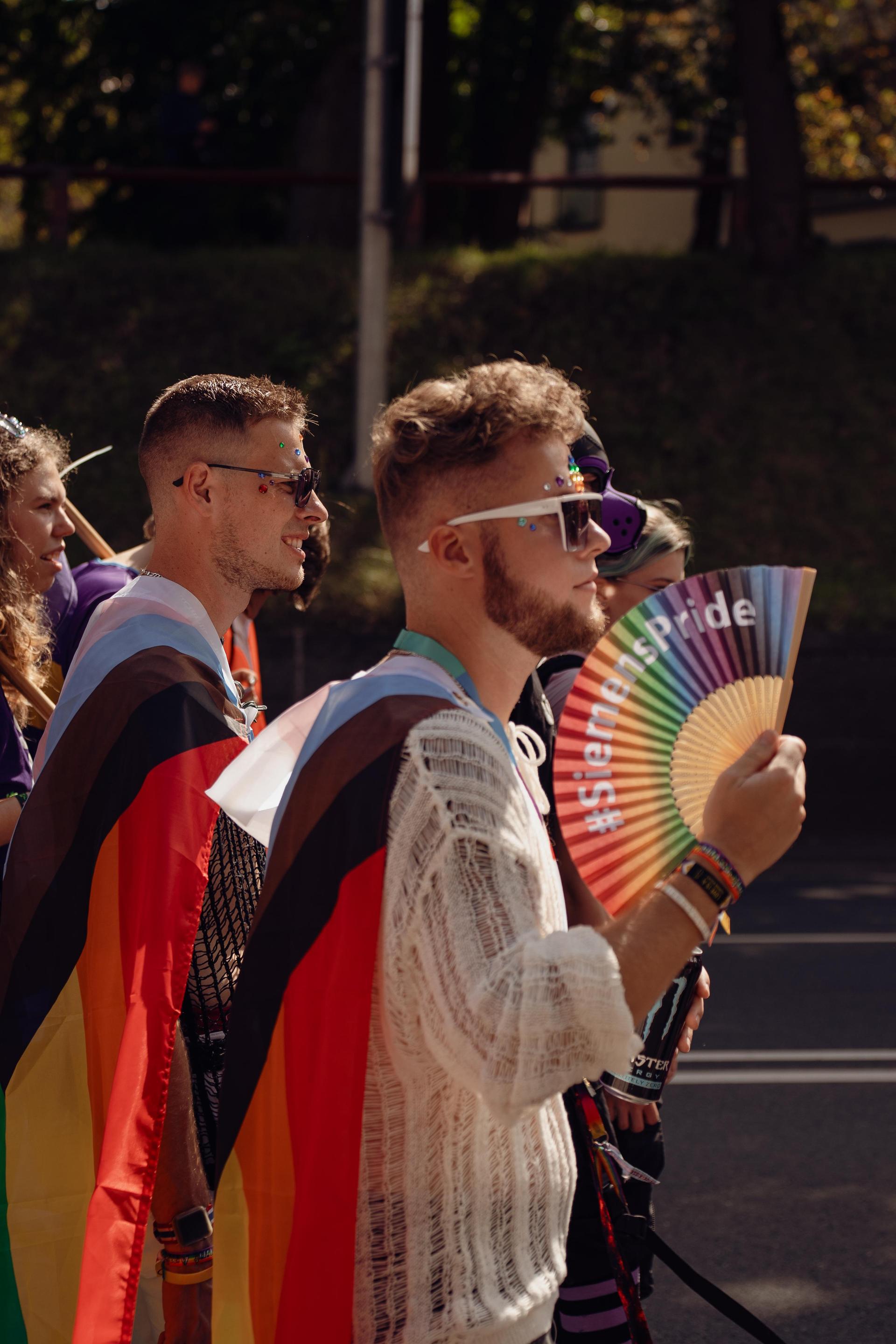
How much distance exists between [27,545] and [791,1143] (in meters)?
3.17

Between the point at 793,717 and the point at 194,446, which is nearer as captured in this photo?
the point at 194,446

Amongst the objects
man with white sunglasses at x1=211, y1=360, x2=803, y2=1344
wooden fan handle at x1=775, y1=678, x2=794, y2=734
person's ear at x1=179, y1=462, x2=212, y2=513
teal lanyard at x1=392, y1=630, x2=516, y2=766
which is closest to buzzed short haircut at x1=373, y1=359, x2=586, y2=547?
man with white sunglasses at x1=211, y1=360, x2=803, y2=1344

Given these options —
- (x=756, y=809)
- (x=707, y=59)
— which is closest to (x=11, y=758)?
(x=756, y=809)

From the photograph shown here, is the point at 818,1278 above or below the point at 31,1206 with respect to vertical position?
below

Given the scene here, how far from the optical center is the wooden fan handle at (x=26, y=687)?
3602 millimetres

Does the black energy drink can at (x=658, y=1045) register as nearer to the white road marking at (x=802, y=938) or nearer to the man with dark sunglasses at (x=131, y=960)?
the man with dark sunglasses at (x=131, y=960)

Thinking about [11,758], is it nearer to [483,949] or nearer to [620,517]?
[620,517]

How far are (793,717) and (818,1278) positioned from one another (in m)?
7.22

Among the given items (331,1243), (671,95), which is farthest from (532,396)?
(671,95)

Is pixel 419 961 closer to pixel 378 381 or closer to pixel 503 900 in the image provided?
pixel 503 900

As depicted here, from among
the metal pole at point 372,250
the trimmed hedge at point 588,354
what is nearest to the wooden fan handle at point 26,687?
the metal pole at point 372,250

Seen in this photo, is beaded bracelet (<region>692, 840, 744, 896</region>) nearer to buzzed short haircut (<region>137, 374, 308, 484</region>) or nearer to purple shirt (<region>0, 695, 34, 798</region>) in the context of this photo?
buzzed short haircut (<region>137, 374, 308, 484</region>)

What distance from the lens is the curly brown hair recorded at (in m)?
3.63

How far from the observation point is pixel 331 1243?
1.84 m
